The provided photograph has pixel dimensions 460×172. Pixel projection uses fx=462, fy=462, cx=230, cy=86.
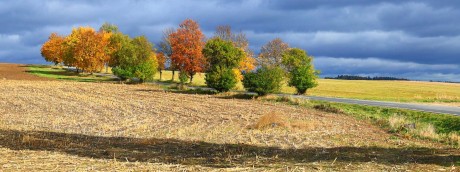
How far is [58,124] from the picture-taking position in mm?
25656

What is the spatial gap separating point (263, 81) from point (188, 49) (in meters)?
29.3

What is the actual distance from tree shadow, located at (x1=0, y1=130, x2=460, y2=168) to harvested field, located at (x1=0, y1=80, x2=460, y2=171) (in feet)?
0.10

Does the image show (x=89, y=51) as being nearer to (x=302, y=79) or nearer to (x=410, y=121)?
(x=302, y=79)

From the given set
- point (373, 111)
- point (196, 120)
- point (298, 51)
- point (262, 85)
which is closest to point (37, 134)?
point (196, 120)

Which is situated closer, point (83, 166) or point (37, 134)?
point (83, 166)

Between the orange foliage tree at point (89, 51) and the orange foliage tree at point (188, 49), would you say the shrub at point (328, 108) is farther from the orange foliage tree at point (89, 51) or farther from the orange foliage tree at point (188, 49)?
the orange foliage tree at point (89, 51)

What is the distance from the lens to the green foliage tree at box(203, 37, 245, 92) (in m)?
61.8

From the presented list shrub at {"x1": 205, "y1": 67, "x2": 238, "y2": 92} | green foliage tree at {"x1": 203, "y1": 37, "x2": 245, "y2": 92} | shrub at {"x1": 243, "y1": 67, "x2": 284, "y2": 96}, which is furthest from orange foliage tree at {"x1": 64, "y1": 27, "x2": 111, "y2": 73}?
shrub at {"x1": 243, "y1": 67, "x2": 284, "y2": 96}

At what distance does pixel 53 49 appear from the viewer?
448ft

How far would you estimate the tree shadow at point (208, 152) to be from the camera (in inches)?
554

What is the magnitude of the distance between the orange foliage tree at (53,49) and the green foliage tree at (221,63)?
2919 inches

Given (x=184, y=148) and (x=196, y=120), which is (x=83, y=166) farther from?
(x=196, y=120)

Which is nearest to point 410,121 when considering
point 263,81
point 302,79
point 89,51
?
point 263,81

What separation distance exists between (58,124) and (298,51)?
69605 millimetres
